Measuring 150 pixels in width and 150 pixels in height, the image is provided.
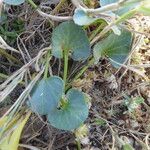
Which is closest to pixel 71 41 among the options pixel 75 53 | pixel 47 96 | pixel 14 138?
pixel 75 53

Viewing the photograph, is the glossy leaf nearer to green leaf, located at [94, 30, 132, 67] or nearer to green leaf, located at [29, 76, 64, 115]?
green leaf, located at [29, 76, 64, 115]

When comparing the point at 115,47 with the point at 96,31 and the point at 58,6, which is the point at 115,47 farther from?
the point at 58,6

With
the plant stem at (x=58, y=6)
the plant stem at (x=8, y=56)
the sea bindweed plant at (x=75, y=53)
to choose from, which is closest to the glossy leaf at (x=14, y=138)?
the sea bindweed plant at (x=75, y=53)

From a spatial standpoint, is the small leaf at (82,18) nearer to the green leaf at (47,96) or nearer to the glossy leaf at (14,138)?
the green leaf at (47,96)

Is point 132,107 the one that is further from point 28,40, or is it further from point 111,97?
point 28,40

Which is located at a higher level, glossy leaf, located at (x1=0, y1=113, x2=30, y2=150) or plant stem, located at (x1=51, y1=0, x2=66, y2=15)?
plant stem, located at (x1=51, y1=0, x2=66, y2=15)

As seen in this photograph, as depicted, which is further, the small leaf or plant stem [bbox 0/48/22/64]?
plant stem [bbox 0/48/22/64]

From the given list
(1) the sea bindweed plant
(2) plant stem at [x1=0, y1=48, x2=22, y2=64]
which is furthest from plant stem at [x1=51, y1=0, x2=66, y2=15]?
(2) plant stem at [x1=0, y1=48, x2=22, y2=64]
